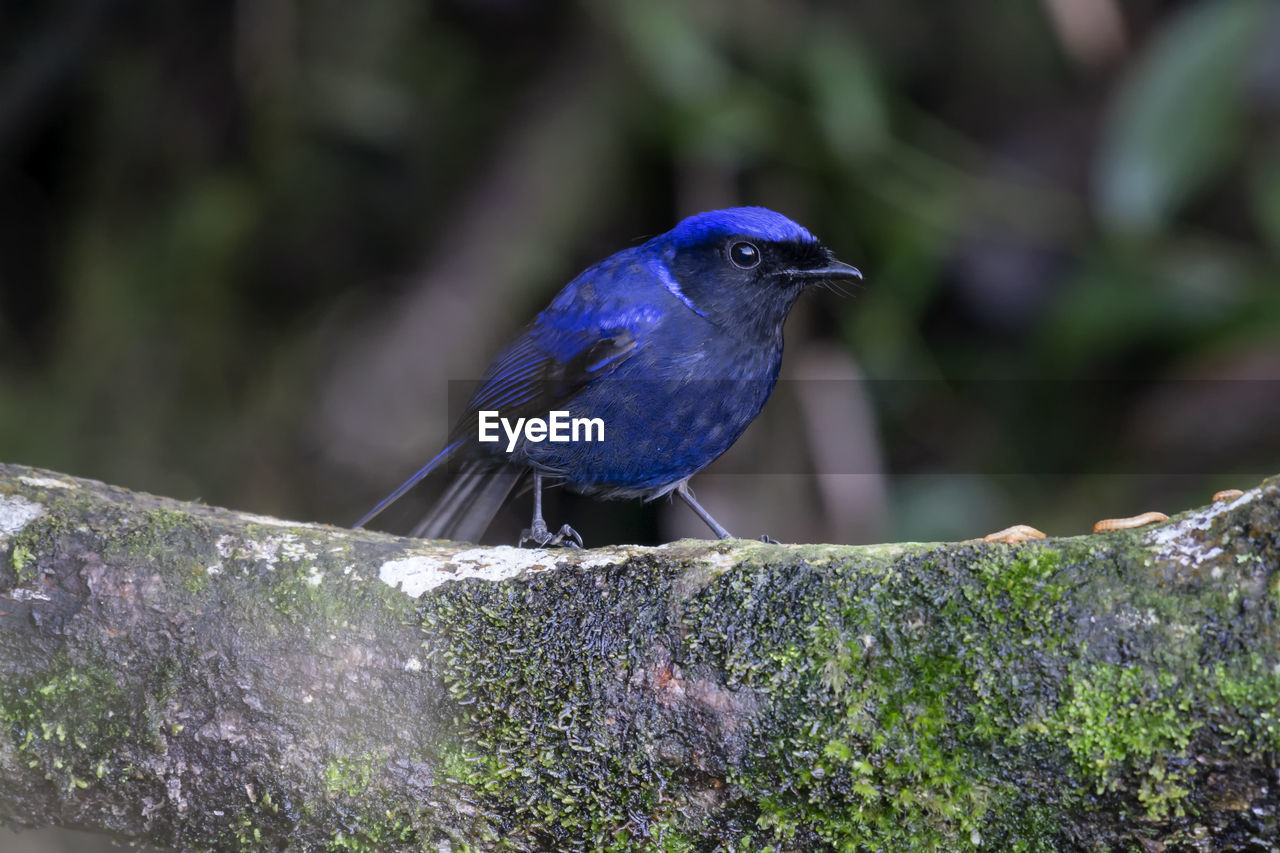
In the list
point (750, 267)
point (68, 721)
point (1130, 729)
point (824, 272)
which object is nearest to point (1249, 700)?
point (1130, 729)

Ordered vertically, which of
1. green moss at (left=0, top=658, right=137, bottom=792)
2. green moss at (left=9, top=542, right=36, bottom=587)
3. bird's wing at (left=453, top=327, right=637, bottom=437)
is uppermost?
bird's wing at (left=453, top=327, right=637, bottom=437)

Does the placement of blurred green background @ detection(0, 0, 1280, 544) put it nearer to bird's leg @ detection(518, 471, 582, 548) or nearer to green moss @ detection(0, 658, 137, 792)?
bird's leg @ detection(518, 471, 582, 548)

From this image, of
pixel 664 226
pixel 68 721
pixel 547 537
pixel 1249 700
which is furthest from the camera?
pixel 664 226

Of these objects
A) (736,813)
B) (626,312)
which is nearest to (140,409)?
(626,312)

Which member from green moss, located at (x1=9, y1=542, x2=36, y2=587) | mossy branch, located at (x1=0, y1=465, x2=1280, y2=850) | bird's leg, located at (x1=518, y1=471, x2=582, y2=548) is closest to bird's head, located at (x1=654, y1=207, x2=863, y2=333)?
bird's leg, located at (x1=518, y1=471, x2=582, y2=548)

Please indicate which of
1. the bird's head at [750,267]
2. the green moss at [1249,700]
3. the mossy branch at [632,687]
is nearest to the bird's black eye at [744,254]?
the bird's head at [750,267]

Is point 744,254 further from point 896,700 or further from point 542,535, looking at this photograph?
point 896,700

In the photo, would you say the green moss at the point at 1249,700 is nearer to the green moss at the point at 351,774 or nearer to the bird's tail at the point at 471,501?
the green moss at the point at 351,774
